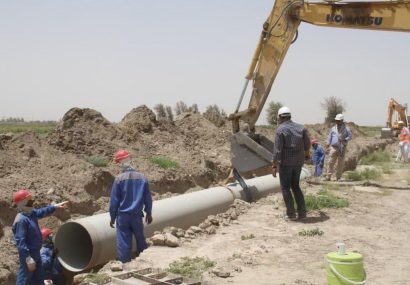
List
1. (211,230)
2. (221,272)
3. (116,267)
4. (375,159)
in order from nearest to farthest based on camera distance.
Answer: (221,272) → (116,267) → (211,230) → (375,159)

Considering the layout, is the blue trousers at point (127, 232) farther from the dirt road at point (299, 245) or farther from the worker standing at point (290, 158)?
the worker standing at point (290, 158)

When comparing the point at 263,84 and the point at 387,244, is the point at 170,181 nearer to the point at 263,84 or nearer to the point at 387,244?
the point at 263,84

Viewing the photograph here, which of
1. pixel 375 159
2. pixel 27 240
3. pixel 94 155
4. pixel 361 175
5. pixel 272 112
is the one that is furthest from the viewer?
pixel 272 112

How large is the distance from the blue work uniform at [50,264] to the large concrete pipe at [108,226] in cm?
10

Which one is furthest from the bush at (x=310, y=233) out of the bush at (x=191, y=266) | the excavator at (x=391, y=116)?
the excavator at (x=391, y=116)

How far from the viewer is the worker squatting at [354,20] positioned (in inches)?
460

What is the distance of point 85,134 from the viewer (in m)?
15.0

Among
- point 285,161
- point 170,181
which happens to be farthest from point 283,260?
point 170,181

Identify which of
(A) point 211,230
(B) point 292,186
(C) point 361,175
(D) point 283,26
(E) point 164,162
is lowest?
(A) point 211,230

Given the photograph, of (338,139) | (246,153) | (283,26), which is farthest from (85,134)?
(338,139)

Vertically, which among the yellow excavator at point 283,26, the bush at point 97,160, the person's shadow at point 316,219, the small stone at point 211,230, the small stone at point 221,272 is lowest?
the small stone at point 211,230

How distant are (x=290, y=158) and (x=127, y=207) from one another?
2.84 m

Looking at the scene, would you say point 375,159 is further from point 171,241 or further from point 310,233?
point 171,241

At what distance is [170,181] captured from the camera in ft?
45.3
